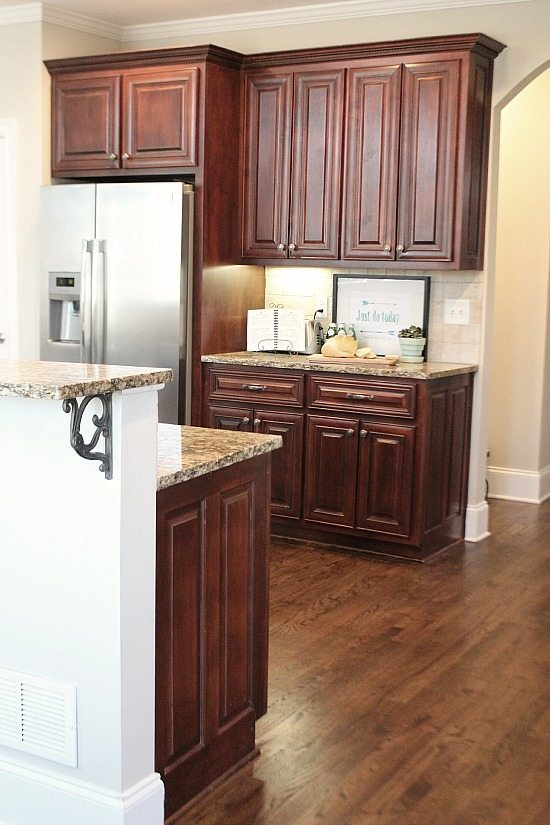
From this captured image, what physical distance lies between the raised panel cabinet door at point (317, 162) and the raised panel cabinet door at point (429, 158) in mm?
362

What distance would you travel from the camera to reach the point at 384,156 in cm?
502

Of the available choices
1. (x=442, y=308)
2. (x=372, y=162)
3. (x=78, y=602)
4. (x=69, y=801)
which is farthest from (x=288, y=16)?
(x=69, y=801)

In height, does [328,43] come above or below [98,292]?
above

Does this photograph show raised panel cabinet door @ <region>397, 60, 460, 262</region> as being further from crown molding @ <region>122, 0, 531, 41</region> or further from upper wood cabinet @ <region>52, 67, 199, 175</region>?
upper wood cabinet @ <region>52, 67, 199, 175</region>

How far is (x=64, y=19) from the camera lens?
18.6 feet

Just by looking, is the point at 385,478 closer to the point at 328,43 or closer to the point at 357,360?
the point at 357,360

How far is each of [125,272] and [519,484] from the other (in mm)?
2747

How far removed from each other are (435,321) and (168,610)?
320 cm

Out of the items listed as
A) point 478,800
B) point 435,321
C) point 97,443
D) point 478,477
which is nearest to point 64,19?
point 435,321

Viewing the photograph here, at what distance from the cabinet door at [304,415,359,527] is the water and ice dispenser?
143cm

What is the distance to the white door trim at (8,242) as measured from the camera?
575 centimetres

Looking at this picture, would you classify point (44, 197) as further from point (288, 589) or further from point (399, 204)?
point (288, 589)

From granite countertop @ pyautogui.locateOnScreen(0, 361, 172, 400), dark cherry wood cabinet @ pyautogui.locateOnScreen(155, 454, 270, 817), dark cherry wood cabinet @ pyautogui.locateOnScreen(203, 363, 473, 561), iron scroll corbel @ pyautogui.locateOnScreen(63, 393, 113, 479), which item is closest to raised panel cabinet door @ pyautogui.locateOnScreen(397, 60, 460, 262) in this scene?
dark cherry wood cabinet @ pyautogui.locateOnScreen(203, 363, 473, 561)

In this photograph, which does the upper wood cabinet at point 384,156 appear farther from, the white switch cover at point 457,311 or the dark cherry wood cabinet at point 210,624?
the dark cherry wood cabinet at point 210,624
